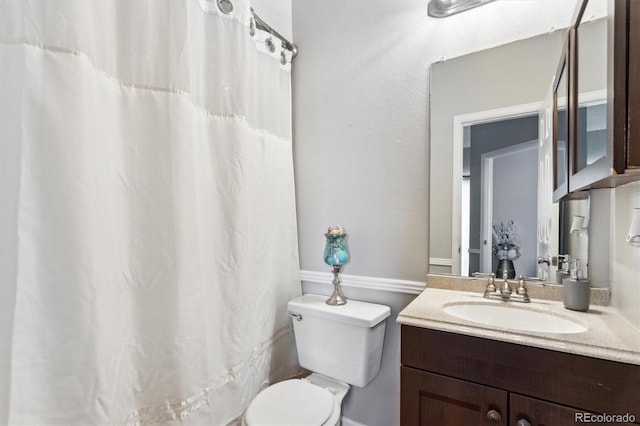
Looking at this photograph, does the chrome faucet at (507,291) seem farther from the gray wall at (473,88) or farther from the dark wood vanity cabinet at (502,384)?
the dark wood vanity cabinet at (502,384)

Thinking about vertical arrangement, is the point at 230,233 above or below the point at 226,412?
above

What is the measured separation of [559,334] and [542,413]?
0.22 m

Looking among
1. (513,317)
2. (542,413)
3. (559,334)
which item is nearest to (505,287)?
(513,317)

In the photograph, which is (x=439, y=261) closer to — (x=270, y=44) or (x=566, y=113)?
(x=566, y=113)

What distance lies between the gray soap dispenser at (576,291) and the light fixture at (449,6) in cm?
114

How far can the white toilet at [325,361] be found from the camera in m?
1.15

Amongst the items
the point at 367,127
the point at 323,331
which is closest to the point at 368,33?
the point at 367,127

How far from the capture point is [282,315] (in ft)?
5.36

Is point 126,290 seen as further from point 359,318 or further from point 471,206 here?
point 471,206

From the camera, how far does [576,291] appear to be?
106cm

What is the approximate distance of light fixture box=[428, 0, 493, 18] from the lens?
1305 mm

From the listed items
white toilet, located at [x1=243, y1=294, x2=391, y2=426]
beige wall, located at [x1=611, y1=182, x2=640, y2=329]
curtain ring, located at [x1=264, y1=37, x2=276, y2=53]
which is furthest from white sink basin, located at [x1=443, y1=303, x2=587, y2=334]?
curtain ring, located at [x1=264, y1=37, x2=276, y2=53]

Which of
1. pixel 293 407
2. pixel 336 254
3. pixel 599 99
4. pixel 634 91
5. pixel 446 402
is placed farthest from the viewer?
pixel 336 254

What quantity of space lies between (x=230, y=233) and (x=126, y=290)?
1.44ft
